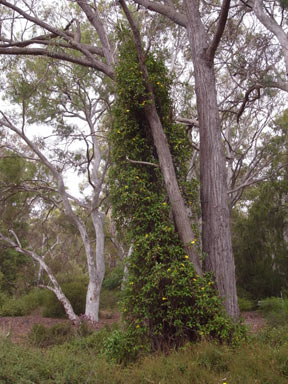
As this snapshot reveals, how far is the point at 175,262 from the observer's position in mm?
4746

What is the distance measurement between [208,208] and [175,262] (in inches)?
47.4

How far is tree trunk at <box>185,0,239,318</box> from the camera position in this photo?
16.8ft

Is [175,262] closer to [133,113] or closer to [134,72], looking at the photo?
[133,113]

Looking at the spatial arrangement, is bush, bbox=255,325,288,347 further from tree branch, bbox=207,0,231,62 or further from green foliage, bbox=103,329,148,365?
tree branch, bbox=207,0,231,62

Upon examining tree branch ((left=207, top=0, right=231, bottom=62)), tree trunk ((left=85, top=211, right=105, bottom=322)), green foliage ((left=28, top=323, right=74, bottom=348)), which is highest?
tree branch ((left=207, top=0, right=231, bottom=62))

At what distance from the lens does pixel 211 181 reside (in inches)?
221

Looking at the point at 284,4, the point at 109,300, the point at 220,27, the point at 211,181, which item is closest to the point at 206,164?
the point at 211,181

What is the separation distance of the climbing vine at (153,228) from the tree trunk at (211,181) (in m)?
0.27

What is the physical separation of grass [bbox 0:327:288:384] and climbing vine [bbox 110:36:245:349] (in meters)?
0.40

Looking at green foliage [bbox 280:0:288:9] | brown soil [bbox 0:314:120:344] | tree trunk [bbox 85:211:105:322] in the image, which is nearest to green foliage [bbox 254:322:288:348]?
brown soil [bbox 0:314:120:344]

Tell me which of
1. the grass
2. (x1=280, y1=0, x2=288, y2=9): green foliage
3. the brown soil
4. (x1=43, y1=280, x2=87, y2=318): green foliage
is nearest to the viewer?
the grass

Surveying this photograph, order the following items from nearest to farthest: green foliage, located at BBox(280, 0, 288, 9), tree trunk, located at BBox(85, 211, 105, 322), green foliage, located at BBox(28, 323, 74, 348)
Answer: green foliage, located at BBox(28, 323, 74, 348) → green foliage, located at BBox(280, 0, 288, 9) → tree trunk, located at BBox(85, 211, 105, 322)

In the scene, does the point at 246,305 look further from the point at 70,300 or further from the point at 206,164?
the point at 206,164

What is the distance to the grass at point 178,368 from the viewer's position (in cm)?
345
